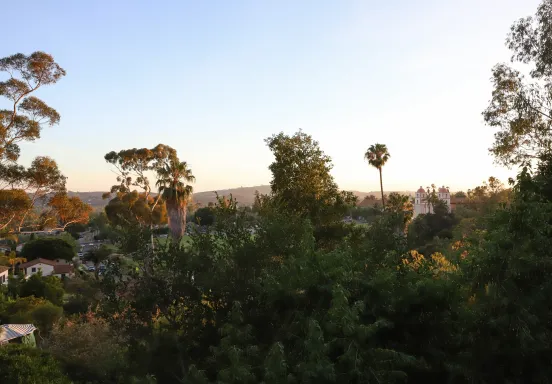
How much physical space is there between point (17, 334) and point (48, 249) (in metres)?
38.3

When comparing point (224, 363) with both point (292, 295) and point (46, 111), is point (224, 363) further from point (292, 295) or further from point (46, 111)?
point (46, 111)

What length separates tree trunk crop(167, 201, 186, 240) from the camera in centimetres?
4116

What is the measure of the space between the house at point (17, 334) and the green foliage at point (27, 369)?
5.01 metres

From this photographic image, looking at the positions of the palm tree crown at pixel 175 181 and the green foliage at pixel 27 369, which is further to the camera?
the palm tree crown at pixel 175 181

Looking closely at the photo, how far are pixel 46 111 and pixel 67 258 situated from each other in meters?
38.3

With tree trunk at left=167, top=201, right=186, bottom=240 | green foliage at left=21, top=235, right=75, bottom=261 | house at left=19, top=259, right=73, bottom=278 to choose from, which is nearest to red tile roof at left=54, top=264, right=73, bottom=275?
house at left=19, top=259, right=73, bottom=278

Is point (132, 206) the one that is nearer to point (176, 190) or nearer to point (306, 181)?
point (176, 190)

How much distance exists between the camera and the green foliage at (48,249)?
5731cm

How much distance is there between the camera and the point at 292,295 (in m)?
10.1

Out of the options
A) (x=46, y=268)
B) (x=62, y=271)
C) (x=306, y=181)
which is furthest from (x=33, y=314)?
(x=46, y=268)

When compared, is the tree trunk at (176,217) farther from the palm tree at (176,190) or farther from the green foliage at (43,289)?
the green foliage at (43,289)

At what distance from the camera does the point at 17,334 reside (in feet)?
72.1

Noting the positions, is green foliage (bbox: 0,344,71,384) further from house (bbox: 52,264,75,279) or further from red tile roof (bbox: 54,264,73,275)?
red tile roof (bbox: 54,264,73,275)

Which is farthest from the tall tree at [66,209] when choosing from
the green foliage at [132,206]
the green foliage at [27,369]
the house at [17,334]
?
the green foliage at [132,206]
